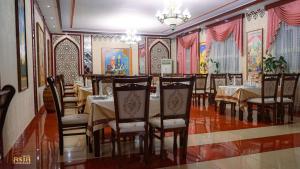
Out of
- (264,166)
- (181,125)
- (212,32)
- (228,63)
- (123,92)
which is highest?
(212,32)

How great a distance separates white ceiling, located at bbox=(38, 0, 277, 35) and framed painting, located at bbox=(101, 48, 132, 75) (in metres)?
1.57

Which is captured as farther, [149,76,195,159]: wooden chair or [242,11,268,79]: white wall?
[242,11,268,79]: white wall

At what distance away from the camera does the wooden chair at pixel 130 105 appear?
2.83 meters

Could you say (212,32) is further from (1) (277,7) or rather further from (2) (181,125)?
(2) (181,125)

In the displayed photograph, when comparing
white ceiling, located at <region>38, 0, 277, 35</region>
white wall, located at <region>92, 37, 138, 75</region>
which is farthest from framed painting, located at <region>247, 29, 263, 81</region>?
white wall, located at <region>92, 37, 138, 75</region>

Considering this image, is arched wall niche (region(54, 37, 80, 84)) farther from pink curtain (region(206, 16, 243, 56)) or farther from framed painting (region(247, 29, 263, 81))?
framed painting (region(247, 29, 263, 81))

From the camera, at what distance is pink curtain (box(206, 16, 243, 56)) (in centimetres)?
862

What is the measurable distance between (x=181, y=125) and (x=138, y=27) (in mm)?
8957

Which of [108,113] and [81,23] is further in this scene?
[81,23]

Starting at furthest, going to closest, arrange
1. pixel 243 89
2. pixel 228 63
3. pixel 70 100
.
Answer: pixel 228 63 → pixel 70 100 → pixel 243 89

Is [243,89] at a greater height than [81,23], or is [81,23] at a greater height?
[81,23]

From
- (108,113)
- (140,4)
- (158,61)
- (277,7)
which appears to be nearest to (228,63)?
(277,7)

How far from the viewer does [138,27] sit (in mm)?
11516

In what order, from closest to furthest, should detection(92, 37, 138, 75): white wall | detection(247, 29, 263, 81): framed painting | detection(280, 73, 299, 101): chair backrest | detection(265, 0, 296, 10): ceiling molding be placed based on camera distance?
detection(280, 73, 299, 101): chair backrest → detection(265, 0, 296, 10): ceiling molding → detection(247, 29, 263, 81): framed painting → detection(92, 37, 138, 75): white wall
